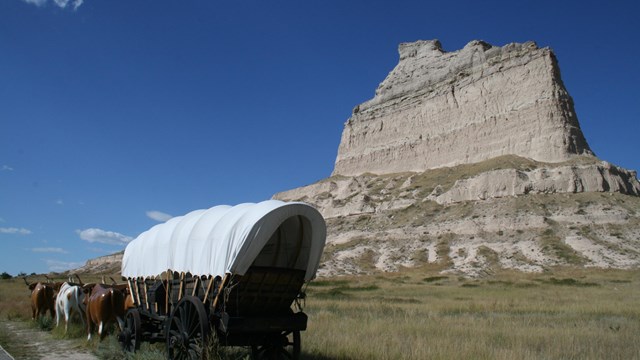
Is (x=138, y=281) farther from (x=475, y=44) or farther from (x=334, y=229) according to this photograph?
(x=475, y=44)

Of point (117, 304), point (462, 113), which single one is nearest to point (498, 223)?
point (462, 113)

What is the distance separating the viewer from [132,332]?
887 cm

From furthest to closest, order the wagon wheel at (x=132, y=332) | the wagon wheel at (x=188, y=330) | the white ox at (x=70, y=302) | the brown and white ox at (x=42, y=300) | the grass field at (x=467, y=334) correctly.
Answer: the brown and white ox at (x=42, y=300) → the white ox at (x=70, y=302) → the grass field at (x=467, y=334) → the wagon wheel at (x=132, y=332) → the wagon wheel at (x=188, y=330)

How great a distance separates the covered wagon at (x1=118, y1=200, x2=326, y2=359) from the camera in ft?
22.2

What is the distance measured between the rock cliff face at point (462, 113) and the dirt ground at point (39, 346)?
7081cm

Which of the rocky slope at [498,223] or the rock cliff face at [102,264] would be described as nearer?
the rocky slope at [498,223]

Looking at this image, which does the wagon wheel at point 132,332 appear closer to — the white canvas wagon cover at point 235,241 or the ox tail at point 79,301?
the white canvas wagon cover at point 235,241

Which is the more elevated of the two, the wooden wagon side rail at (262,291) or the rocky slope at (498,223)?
the rocky slope at (498,223)

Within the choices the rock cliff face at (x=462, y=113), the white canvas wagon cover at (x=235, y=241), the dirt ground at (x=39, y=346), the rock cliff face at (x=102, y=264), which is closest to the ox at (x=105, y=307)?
the dirt ground at (x=39, y=346)

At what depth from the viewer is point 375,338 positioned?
10.3 meters

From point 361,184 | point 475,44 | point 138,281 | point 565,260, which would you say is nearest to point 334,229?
point 361,184

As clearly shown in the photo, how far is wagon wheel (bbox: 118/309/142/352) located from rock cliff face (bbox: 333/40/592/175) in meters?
71.0

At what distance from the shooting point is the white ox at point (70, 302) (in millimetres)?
12242

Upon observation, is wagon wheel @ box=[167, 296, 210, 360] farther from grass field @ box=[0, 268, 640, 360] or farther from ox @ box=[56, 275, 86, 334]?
ox @ box=[56, 275, 86, 334]
